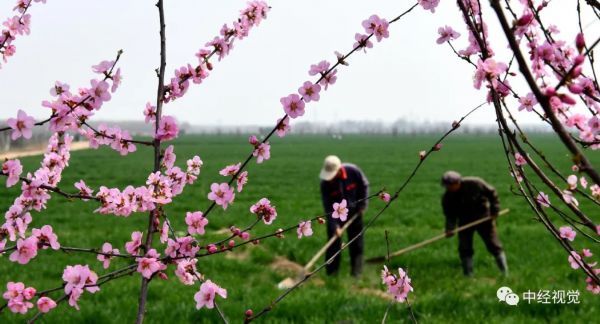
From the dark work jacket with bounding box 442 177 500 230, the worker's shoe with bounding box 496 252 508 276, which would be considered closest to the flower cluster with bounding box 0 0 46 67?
the dark work jacket with bounding box 442 177 500 230

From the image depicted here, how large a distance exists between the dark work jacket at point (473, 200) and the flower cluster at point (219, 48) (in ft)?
15.0

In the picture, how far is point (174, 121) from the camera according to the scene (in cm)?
184

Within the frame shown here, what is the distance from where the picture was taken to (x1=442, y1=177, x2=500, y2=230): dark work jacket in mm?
6398

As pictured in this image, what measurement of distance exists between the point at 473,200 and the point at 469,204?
69mm

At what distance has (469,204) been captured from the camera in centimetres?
644

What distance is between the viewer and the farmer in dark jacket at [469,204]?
21.0 feet

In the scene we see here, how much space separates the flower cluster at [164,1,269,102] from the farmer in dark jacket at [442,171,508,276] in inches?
170

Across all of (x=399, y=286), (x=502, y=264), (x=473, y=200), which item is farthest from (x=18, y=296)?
(x=502, y=264)

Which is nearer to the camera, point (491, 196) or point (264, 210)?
point (264, 210)

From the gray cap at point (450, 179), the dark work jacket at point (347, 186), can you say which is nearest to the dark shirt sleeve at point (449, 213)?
the gray cap at point (450, 179)

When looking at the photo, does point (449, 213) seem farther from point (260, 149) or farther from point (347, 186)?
point (260, 149)

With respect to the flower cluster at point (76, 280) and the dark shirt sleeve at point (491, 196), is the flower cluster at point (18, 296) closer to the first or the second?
the flower cluster at point (76, 280)

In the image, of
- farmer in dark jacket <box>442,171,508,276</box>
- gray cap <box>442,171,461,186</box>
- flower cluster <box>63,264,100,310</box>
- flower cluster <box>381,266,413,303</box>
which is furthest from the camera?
farmer in dark jacket <box>442,171,508,276</box>

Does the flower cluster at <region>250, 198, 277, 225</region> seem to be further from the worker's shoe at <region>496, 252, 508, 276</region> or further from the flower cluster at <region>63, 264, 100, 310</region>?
the worker's shoe at <region>496, 252, 508, 276</region>
